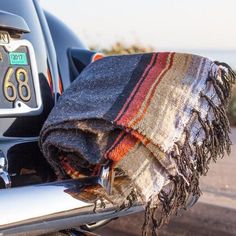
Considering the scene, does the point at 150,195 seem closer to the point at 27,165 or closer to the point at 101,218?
the point at 101,218

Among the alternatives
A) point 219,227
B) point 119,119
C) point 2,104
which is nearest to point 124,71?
point 119,119

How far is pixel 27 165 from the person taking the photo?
10.4 feet

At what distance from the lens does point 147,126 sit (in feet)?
9.09

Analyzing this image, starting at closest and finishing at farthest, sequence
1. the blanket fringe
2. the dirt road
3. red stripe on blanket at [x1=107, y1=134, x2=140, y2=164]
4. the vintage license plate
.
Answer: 1. red stripe on blanket at [x1=107, y1=134, x2=140, y2=164]
2. the blanket fringe
3. the vintage license plate
4. the dirt road

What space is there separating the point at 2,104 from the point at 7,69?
17 cm

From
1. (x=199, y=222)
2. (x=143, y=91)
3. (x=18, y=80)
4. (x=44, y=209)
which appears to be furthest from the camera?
(x=199, y=222)

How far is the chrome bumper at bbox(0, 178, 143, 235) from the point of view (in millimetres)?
2621

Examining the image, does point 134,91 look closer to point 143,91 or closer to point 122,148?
point 143,91

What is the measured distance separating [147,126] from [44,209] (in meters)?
0.54

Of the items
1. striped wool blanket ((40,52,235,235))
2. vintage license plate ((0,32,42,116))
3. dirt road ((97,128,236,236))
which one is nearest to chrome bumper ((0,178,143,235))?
striped wool blanket ((40,52,235,235))

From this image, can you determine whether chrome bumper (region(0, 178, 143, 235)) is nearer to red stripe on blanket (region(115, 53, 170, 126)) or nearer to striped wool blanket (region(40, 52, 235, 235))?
striped wool blanket (region(40, 52, 235, 235))

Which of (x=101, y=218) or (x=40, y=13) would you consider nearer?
(x=101, y=218)

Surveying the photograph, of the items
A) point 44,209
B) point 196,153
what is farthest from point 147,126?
point 44,209

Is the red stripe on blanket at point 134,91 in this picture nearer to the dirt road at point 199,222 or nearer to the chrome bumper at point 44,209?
the chrome bumper at point 44,209
